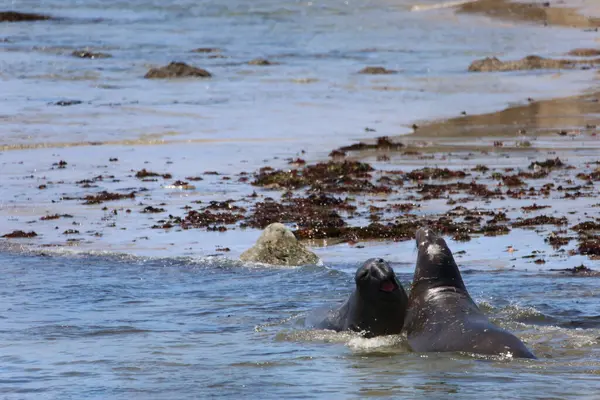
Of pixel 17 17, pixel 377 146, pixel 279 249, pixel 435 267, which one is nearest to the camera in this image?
pixel 435 267

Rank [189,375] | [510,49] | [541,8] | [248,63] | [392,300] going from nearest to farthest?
[189,375] < [392,300] < [248,63] < [510,49] < [541,8]

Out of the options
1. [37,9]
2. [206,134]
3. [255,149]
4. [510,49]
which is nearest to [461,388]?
[255,149]

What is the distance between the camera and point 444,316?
28.9 feet

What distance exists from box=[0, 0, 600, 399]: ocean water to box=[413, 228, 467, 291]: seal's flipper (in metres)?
0.57

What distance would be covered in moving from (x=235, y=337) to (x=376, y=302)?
1360 millimetres

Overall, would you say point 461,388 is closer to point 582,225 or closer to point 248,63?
point 582,225

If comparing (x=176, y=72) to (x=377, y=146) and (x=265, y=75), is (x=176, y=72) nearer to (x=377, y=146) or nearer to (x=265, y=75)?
(x=265, y=75)

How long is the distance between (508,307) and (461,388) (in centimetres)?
305

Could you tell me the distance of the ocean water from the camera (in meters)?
8.28

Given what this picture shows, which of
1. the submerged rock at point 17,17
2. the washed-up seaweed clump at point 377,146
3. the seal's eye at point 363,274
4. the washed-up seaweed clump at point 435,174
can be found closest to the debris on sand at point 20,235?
the washed-up seaweed clump at point 435,174

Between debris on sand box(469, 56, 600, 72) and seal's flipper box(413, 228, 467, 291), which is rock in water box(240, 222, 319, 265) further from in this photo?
debris on sand box(469, 56, 600, 72)

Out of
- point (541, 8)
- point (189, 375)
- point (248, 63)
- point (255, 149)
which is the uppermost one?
point (541, 8)

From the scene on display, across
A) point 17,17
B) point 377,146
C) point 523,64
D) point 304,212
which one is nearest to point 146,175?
point 304,212

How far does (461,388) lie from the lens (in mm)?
7688
